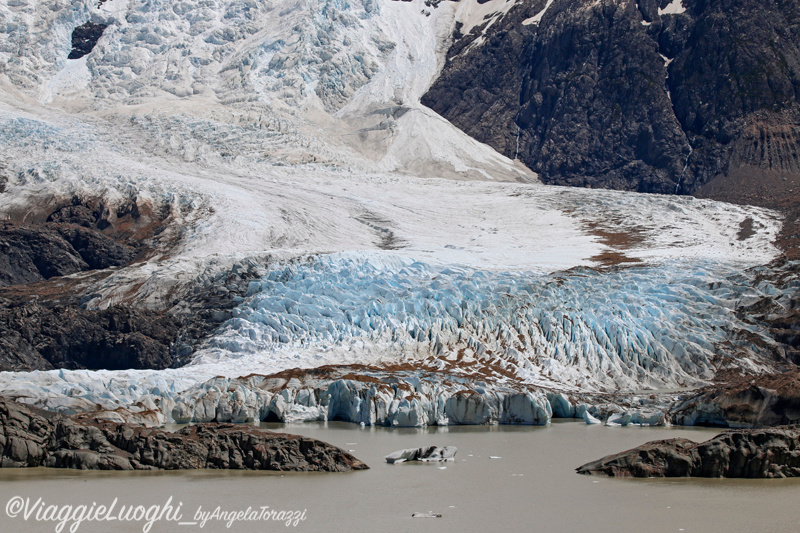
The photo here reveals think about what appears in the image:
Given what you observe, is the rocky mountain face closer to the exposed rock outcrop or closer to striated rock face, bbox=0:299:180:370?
striated rock face, bbox=0:299:180:370

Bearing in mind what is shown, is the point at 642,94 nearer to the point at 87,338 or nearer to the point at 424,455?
the point at 87,338

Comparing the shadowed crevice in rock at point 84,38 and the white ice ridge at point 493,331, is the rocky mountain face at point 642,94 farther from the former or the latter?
the white ice ridge at point 493,331

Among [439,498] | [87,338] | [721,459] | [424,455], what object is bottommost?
[87,338]

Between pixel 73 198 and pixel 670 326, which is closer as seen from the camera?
pixel 670 326

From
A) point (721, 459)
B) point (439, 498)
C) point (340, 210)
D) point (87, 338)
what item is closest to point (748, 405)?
point (721, 459)

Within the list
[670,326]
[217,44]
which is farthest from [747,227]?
[217,44]

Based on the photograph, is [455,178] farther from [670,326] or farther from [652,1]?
[670,326]

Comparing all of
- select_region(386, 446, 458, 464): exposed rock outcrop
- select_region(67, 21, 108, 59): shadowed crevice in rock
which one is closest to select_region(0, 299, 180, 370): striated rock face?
select_region(386, 446, 458, 464): exposed rock outcrop
